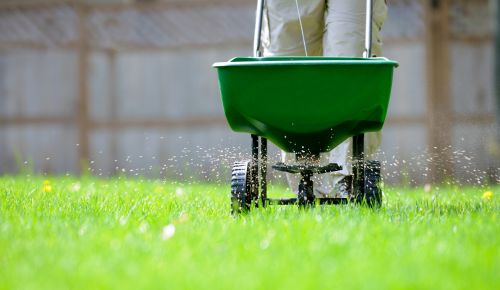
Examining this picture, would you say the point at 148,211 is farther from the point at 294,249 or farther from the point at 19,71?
the point at 19,71

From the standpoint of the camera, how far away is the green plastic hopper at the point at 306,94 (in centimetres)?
330

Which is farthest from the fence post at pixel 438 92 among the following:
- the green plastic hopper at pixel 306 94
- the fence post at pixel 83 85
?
the green plastic hopper at pixel 306 94

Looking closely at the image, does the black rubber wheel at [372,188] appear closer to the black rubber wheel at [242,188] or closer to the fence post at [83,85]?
the black rubber wheel at [242,188]

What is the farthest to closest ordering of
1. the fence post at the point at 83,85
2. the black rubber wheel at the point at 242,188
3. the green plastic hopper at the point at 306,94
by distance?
the fence post at the point at 83,85 < the black rubber wheel at the point at 242,188 < the green plastic hopper at the point at 306,94

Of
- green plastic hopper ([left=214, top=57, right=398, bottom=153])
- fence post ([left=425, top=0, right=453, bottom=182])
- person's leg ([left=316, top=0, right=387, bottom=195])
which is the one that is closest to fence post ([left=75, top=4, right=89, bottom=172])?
fence post ([left=425, top=0, right=453, bottom=182])

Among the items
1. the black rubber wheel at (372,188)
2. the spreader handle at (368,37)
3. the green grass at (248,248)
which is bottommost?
the green grass at (248,248)

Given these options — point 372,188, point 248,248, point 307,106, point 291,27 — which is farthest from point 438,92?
point 248,248

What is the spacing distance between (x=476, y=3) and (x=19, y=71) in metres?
4.06

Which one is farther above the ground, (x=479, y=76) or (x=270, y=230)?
(x=479, y=76)

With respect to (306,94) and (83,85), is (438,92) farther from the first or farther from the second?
(306,94)

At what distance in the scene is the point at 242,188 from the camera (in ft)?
11.3

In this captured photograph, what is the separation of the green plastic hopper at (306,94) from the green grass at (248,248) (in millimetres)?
320

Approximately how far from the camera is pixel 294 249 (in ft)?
8.17

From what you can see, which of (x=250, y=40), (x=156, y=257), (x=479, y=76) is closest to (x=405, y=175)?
(x=479, y=76)
